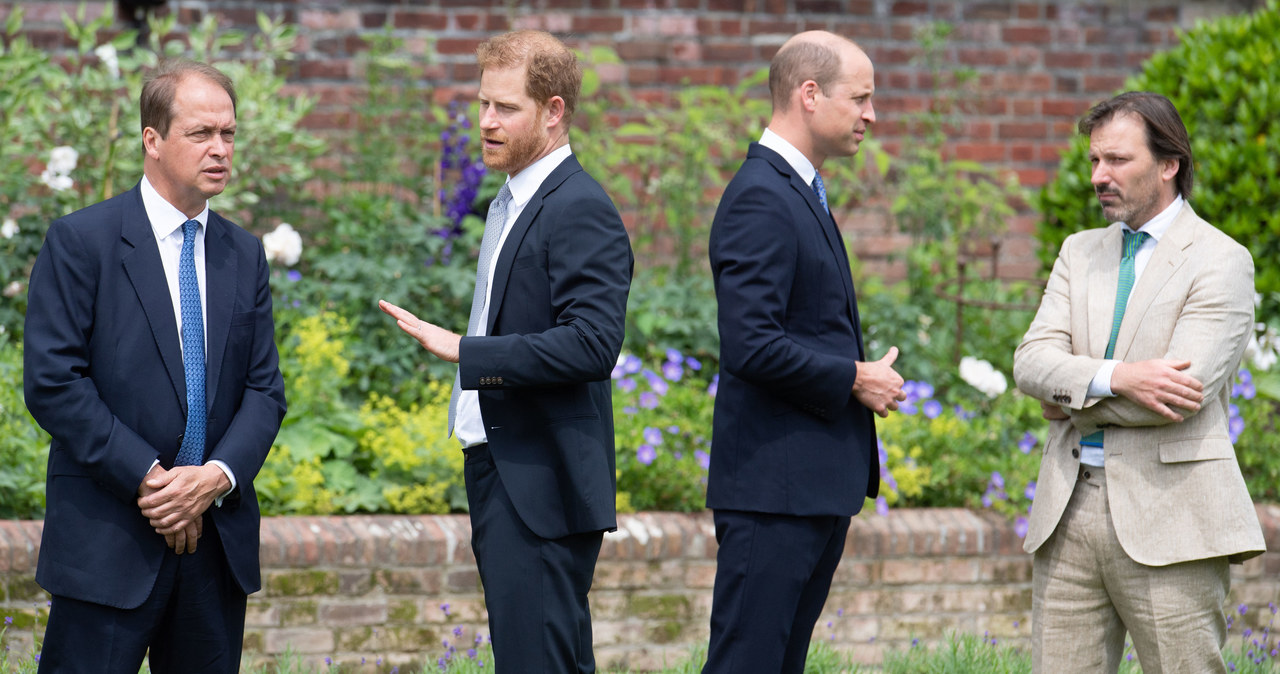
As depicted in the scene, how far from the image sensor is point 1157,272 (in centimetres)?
305

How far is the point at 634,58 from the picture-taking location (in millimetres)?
6438

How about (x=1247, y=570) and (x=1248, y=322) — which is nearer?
(x=1248, y=322)

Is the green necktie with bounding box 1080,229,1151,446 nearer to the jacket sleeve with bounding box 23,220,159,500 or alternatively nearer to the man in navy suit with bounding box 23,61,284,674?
the man in navy suit with bounding box 23,61,284,674

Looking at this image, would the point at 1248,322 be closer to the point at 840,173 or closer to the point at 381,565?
the point at 381,565

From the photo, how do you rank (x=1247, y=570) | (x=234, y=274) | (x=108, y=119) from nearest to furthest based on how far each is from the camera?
(x=234, y=274), (x=1247, y=570), (x=108, y=119)

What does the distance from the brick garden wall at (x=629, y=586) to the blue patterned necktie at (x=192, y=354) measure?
134 cm

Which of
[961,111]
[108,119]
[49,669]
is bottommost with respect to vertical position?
[49,669]

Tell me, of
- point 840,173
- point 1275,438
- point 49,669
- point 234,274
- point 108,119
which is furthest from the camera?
point 840,173

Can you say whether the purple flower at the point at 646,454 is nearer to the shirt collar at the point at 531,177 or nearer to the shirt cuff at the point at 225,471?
the shirt collar at the point at 531,177

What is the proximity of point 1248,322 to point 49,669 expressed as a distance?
113 inches

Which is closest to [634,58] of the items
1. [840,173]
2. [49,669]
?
[840,173]

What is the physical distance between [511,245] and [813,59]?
0.87m

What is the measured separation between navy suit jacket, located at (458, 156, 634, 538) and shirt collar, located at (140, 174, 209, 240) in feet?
2.32

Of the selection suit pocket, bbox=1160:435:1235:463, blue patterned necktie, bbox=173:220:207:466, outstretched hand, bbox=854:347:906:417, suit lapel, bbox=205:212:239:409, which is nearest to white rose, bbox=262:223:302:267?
suit lapel, bbox=205:212:239:409
